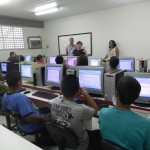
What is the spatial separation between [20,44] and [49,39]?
4.71 ft

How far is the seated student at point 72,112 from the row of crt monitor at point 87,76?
2.13ft

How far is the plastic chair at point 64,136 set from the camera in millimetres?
1418

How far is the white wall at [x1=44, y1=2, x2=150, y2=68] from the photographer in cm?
566

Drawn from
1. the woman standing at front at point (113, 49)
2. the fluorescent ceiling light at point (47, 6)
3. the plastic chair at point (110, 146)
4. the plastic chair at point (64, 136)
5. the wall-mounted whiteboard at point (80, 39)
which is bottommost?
the plastic chair at point (64, 136)

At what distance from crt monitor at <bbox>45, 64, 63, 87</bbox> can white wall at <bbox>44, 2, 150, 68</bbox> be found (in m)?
3.90

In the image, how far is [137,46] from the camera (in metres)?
5.88

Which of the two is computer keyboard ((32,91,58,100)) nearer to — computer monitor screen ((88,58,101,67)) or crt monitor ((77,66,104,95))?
crt monitor ((77,66,104,95))

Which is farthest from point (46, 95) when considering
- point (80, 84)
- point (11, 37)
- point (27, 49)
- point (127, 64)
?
point (27, 49)

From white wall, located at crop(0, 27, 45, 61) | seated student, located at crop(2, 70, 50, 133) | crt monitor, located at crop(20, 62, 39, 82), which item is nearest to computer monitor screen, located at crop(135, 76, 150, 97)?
seated student, located at crop(2, 70, 50, 133)

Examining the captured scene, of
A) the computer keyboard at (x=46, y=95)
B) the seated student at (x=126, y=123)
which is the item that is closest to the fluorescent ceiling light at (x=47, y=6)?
the computer keyboard at (x=46, y=95)

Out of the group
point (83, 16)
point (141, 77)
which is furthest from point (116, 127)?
point (83, 16)

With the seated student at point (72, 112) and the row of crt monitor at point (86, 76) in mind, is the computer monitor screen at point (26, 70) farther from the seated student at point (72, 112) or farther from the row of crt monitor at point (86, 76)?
the seated student at point (72, 112)

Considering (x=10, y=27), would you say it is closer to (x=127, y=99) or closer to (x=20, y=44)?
(x=20, y=44)

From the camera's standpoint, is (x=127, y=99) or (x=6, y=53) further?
(x=6, y=53)
